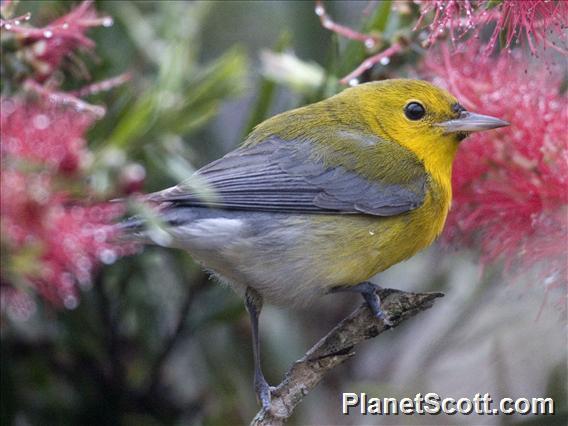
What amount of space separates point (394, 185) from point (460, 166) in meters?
0.18

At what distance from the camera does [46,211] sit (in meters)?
1.97

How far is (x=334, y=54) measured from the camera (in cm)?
250

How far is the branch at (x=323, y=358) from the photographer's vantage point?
2064mm

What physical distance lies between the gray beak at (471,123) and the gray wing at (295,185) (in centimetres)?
13

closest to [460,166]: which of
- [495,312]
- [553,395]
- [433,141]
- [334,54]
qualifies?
[433,141]

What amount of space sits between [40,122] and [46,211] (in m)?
0.20

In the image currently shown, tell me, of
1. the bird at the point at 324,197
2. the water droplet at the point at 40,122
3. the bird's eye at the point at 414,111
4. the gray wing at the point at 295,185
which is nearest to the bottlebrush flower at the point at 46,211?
the water droplet at the point at 40,122

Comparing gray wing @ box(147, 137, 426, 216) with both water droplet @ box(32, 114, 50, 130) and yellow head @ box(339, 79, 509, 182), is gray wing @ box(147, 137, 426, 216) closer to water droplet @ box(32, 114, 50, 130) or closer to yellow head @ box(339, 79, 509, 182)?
yellow head @ box(339, 79, 509, 182)

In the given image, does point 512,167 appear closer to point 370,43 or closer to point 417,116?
point 417,116

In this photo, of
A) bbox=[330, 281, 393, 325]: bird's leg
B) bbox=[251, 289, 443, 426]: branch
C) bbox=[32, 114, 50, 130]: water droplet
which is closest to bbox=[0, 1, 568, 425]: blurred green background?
bbox=[32, 114, 50, 130]: water droplet

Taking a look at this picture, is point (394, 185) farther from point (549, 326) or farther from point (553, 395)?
point (549, 326)

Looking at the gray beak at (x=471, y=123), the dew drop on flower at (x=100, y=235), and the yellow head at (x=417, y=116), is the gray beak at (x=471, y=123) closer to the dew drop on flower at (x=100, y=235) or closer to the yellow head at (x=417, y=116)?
the yellow head at (x=417, y=116)

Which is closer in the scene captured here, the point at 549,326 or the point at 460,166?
the point at 460,166

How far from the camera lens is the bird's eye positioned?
A: 8.39ft
